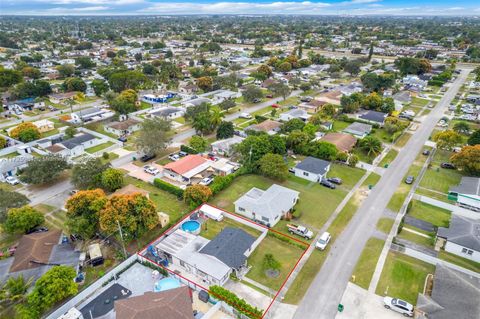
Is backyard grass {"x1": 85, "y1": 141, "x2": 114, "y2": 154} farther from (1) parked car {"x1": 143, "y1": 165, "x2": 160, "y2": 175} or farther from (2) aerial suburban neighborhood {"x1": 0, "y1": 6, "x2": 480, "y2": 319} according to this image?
(1) parked car {"x1": 143, "y1": 165, "x2": 160, "y2": 175}

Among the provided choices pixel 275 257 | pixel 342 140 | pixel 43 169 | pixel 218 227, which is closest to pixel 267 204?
pixel 218 227

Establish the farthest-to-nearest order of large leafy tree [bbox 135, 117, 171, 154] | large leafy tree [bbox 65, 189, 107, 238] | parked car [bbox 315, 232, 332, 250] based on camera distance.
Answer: large leafy tree [bbox 135, 117, 171, 154]
parked car [bbox 315, 232, 332, 250]
large leafy tree [bbox 65, 189, 107, 238]

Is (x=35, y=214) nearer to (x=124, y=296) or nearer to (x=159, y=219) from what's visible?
(x=159, y=219)

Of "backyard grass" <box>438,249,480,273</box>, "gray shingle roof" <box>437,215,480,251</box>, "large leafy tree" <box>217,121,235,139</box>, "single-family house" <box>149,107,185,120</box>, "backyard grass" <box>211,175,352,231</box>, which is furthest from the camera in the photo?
"single-family house" <box>149,107,185,120</box>

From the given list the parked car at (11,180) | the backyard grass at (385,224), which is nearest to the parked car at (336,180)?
the backyard grass at (385,224)

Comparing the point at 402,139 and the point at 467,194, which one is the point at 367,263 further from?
the point at 402,139

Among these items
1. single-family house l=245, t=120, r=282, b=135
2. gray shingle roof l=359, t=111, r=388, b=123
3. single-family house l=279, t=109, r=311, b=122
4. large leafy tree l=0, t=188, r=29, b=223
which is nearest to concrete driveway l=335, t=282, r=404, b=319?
large leafy tree l=0, t=188, r=29, b=223
